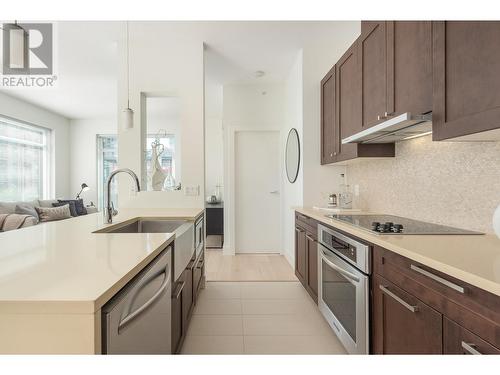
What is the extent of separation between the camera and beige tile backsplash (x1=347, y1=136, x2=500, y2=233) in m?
1.39

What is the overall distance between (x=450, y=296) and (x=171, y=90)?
2.96 m

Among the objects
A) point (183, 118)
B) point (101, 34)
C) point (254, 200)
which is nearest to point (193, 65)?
point (183, 118)

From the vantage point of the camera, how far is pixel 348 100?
7.97 ft

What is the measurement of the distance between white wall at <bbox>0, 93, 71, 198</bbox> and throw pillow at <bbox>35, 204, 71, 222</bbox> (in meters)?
1.37

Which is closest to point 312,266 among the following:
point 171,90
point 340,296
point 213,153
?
point 340,296

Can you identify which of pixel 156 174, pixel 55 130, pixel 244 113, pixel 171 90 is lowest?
pixel 156 174

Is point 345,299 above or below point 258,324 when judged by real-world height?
above

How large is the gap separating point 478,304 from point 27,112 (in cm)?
717

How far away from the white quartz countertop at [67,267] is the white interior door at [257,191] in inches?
122

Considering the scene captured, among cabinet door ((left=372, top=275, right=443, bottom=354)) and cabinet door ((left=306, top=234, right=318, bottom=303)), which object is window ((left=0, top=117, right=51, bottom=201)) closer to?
cabinet door ((left=306, top=234, right=318, bottom=303))

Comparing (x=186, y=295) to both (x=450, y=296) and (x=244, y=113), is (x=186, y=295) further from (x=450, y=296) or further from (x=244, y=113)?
(x=244, y=113)

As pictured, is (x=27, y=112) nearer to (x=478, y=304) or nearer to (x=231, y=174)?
(x=231, y=174)

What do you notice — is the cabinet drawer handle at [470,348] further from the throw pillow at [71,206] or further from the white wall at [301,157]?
the throw pillow at [71,206]
